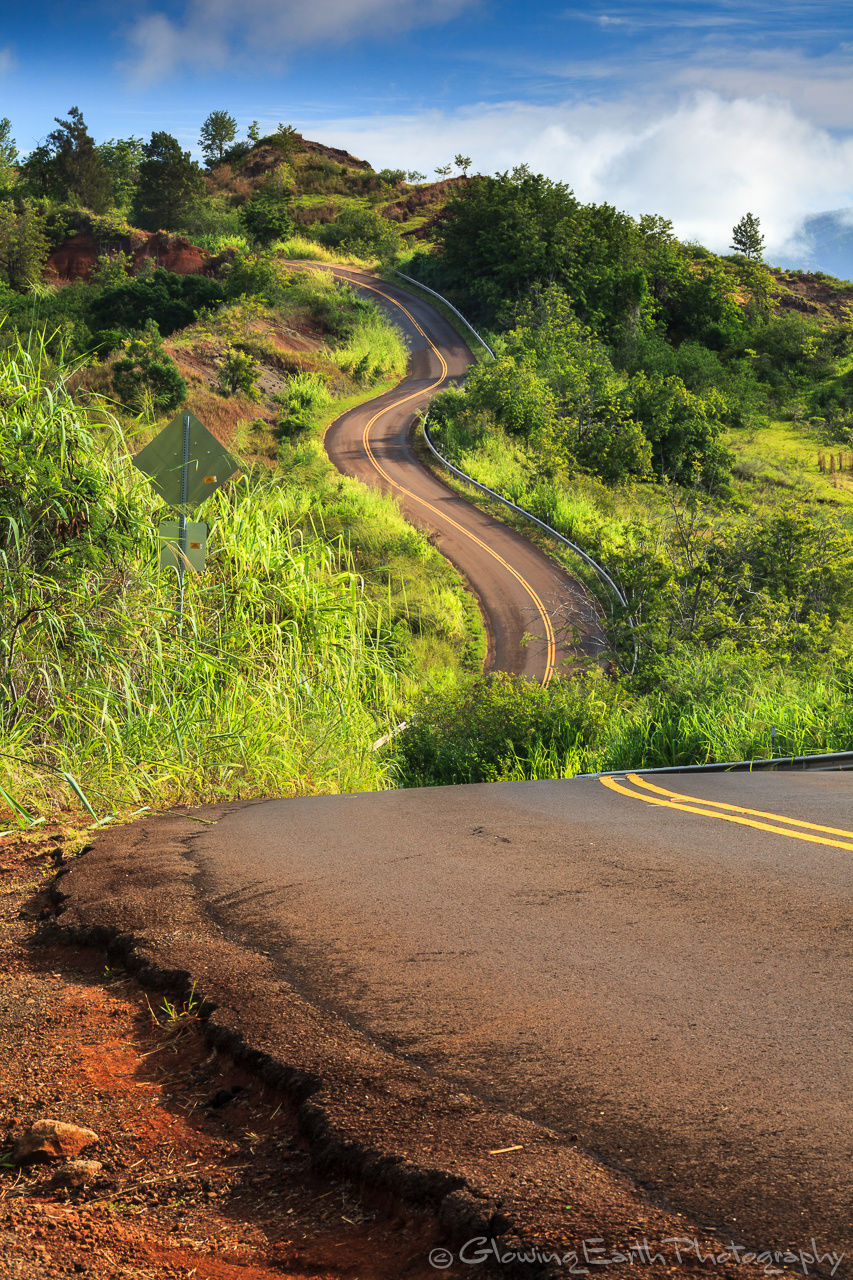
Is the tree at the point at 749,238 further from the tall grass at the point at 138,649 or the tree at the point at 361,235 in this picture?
the tall grass at the point at 138,649

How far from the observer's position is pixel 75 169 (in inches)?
3140

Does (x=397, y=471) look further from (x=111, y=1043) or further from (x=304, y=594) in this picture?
(x=111, y=1043)

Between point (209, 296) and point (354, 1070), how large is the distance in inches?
2127

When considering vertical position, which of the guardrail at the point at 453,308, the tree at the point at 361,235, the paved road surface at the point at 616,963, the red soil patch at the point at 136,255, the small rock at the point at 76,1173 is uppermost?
the tree at the point at 361,235

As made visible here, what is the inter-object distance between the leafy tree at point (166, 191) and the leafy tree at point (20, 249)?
20946mm

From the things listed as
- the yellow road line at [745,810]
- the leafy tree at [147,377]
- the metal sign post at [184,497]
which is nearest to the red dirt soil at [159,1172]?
the yellow road line at [745,810]

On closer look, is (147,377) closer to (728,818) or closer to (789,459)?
(789,459)

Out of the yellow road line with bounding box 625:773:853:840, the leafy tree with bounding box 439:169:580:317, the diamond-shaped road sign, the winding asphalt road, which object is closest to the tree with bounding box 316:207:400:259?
the leafy tree with bounding box 439:169:580:317

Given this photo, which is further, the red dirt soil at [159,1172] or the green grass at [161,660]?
the green grass at [161,660]

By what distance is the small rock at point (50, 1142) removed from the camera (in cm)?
258

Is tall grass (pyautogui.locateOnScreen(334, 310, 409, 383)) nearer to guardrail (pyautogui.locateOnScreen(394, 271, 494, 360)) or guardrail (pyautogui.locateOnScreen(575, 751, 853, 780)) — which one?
guardrail (pyautogui.locateOnScreen(394, 271, 494, 360))

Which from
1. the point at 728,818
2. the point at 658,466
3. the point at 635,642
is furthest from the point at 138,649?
the point at 658,466

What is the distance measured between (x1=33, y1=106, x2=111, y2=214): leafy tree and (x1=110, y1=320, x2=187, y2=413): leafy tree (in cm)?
4803

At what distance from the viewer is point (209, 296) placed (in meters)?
51.7
